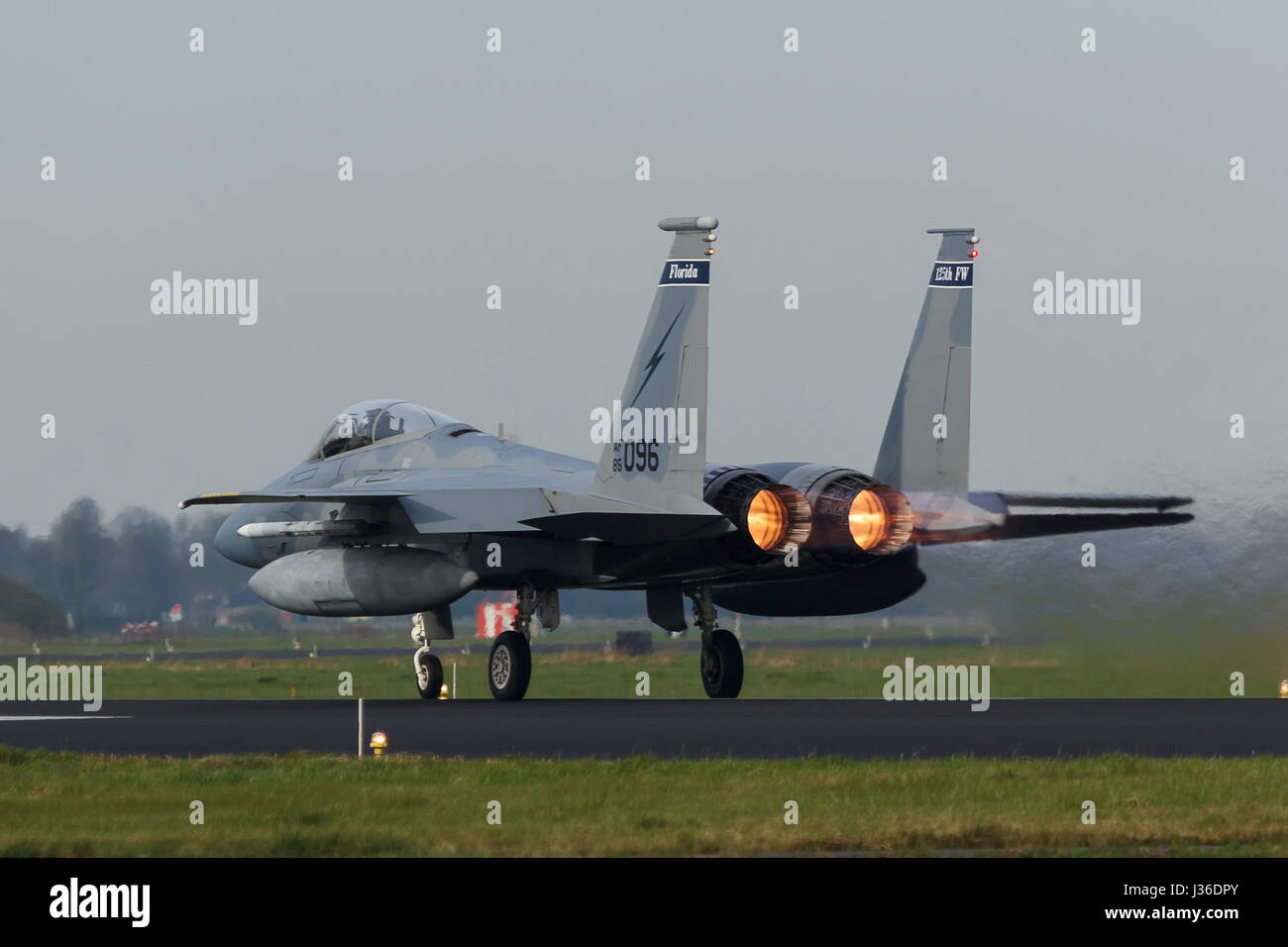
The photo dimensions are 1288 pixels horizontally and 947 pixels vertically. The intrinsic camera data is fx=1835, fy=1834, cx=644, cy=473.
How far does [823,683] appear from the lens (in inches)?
1341

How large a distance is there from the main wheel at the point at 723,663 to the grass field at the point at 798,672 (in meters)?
3.96

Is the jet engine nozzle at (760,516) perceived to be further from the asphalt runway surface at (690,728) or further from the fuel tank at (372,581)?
the fuel tank at (372,581)

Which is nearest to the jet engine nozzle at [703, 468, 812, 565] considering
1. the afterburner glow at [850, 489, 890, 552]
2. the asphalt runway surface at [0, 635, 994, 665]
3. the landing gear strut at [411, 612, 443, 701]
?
the afterburner glow at [850, 489, 890, 552]

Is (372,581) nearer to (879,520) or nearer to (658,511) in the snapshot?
(658,511)

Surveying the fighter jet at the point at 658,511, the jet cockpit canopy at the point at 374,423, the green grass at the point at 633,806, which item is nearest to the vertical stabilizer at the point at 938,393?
the fighter jet at the point at 658,511

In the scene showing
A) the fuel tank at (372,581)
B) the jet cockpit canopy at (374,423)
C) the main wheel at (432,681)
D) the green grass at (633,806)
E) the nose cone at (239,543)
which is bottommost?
the main wheel at (432,681)

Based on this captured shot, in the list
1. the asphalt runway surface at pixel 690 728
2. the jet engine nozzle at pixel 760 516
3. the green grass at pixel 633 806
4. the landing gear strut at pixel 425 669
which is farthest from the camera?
the landing gear strut at pixel 425 669

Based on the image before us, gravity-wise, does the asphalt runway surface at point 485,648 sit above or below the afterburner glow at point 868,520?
below

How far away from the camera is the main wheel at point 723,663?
26797 mm

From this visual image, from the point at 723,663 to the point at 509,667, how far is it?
3.13 meters

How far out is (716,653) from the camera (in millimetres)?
26859

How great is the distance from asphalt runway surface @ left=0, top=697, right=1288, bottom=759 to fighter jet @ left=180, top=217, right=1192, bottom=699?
1.68 meters
